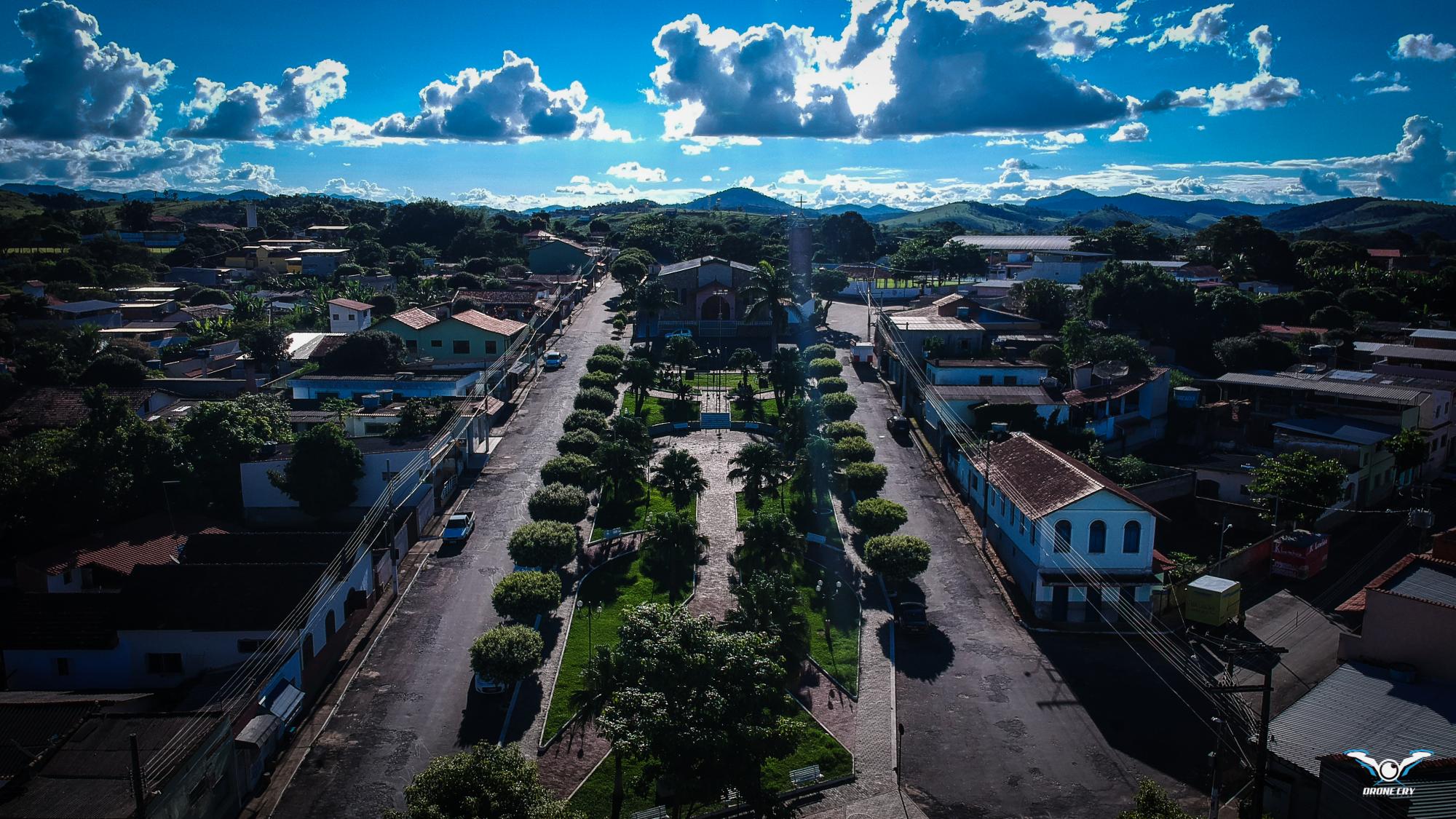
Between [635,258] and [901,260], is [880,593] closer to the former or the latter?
[635,258]

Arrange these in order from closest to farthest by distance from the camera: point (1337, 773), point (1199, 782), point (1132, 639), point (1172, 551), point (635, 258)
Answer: point (1337, 773), point (1199, 782), point (1132, 639), point (1172, 551), point (635, 258)

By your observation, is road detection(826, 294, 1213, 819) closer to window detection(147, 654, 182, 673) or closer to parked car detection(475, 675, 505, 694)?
parked car detection(475, 675, 505, 694)

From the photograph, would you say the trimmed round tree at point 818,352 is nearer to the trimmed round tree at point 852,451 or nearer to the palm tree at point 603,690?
the trimmed round tree at point 852,451

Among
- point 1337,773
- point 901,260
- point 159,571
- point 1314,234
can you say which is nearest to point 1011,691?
point 1337,773

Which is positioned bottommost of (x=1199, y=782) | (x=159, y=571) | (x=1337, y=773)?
(x=1199, y=782)

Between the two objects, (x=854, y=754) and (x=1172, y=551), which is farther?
(x=1172, y=551)

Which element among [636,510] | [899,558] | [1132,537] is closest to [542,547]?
[636,510]

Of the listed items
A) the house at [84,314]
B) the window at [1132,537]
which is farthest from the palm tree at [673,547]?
the house at [84,314]
